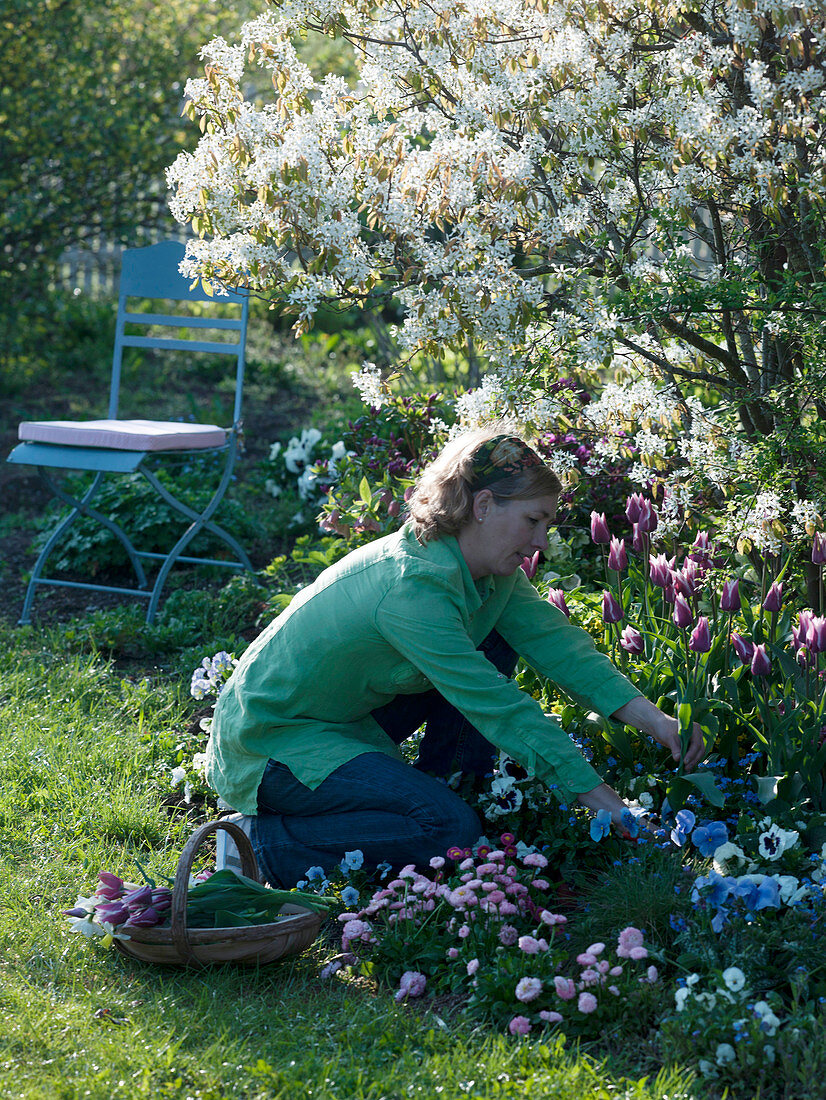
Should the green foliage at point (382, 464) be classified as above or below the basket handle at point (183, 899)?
above

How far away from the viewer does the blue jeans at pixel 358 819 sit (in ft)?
8.45

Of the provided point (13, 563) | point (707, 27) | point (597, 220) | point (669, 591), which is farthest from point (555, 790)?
point (13, 563)

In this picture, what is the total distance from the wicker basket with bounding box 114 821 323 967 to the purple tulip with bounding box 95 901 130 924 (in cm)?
4

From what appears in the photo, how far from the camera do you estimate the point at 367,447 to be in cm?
454

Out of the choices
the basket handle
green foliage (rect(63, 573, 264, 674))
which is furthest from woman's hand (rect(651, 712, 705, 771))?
green foliage (rect(63, 573, 264, 674))

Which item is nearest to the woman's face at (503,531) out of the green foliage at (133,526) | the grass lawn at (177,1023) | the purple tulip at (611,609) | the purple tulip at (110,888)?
the purple tulip at (611,609)

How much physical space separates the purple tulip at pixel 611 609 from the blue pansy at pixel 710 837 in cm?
63

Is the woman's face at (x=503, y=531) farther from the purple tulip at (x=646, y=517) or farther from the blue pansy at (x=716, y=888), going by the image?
the blue pansy at (x=716, y=888)

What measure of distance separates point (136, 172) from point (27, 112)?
2.81 feet

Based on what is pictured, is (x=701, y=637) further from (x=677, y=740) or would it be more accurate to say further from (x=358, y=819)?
(x=358, y=819)

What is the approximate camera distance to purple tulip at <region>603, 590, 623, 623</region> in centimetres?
278

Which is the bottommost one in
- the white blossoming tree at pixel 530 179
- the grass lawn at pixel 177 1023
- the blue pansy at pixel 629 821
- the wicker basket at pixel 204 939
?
the grass lawn at pixel 177 1023

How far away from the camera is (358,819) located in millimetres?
2605

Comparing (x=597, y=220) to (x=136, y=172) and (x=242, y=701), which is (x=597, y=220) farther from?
(x=136, y=172)
